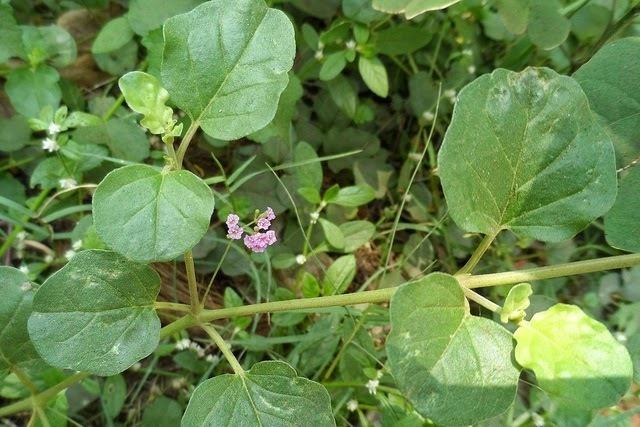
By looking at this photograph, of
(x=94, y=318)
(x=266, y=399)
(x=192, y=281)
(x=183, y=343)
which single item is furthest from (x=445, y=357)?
(x=183, y=343)

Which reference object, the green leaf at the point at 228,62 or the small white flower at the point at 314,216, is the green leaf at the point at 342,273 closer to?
the small white flower at the point at 314,216

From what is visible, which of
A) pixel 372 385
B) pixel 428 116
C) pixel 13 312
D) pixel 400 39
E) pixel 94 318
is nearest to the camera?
pixel 94 318

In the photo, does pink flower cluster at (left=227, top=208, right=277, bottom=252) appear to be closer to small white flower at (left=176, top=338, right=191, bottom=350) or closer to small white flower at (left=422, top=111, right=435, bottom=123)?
small white flower at (left=176, top=338, right=191, bottom=350)

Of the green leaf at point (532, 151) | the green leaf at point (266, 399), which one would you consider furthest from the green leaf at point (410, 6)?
the green leaf at point (266, 399)

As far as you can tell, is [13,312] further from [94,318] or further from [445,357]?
[445,357]

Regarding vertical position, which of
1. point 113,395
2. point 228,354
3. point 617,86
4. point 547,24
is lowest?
point 113,395

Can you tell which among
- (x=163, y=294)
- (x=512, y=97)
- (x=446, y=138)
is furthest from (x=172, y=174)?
(x=163, y=294)
